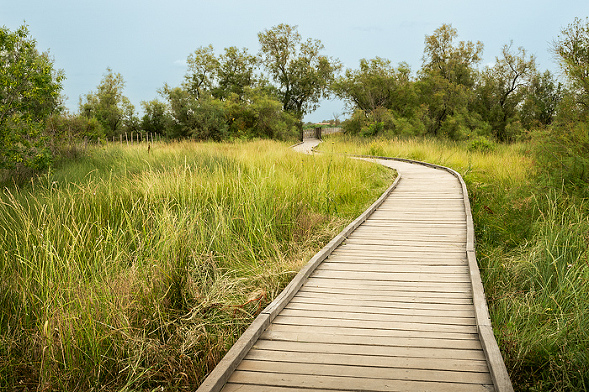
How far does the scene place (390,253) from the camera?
6.04 metres

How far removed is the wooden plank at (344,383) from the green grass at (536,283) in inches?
36.2

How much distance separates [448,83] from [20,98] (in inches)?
1070

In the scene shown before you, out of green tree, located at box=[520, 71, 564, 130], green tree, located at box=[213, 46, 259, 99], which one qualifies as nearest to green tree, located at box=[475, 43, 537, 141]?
green tree, located at box=[520, 71, 564, 130]

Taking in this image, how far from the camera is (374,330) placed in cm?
383

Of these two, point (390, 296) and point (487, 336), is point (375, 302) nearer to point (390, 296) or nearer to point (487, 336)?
point (390, 296)

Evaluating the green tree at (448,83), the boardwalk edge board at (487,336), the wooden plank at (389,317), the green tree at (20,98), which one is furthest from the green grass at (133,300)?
the green tree at (448,83)

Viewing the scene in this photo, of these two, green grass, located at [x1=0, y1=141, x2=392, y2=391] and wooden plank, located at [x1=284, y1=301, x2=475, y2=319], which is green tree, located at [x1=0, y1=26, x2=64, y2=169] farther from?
wooden plank, located at [x1=284, y1=301, x2=475, y2=319]

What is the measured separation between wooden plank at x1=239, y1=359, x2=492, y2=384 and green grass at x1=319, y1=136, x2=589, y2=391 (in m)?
0.75

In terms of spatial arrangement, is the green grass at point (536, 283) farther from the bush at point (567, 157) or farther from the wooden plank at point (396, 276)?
the wooden plank at point (396, 276)

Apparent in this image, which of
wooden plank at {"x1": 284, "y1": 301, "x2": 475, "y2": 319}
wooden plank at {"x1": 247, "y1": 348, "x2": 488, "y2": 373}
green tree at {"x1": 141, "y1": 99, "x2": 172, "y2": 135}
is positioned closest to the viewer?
wooden plank at {"x1": 247, "y1": 348, "x2": 488, "y2": 373}

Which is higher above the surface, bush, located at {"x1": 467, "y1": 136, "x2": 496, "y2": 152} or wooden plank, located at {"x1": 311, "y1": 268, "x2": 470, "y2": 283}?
bush, located at {"x1": 467, "y1": 136, "x2": 496, "y2": 152}

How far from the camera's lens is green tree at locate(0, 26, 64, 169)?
33.7 feet

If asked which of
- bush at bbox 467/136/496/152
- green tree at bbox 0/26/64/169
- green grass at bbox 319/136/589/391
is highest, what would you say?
green tree at bbox 0/26/64/169

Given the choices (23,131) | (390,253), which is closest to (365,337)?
(390,253)
